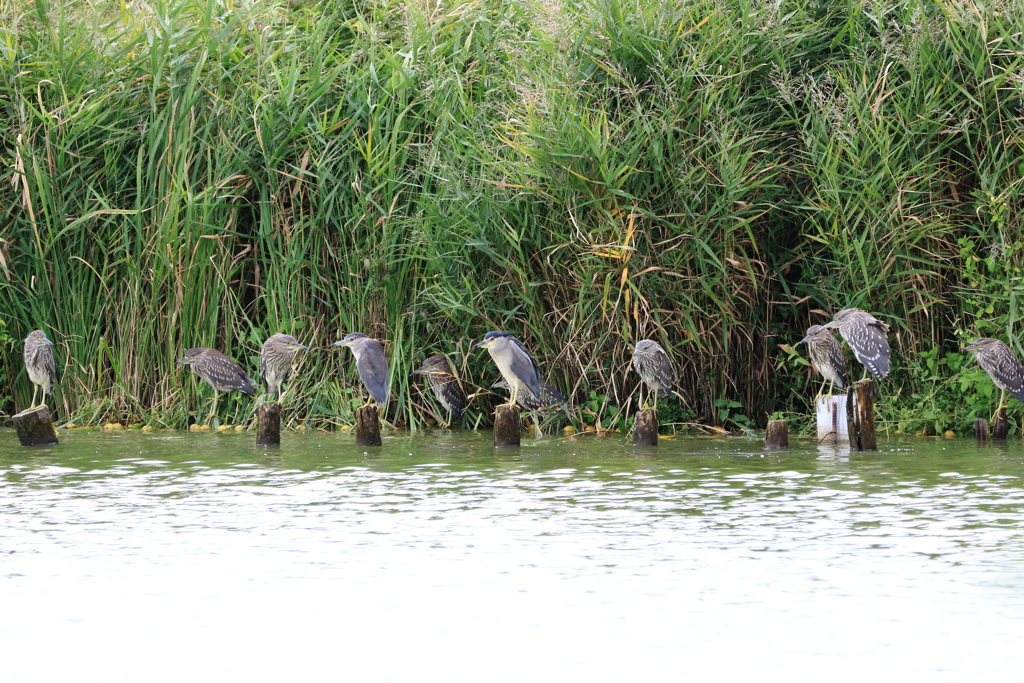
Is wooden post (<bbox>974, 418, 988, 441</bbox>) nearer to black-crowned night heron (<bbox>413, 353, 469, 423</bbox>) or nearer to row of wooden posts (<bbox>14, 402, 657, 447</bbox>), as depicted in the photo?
row of wooden posts (<bbox>14, 402, 657, 447</bbox>)

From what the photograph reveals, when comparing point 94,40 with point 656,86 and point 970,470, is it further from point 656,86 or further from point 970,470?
point 970,470

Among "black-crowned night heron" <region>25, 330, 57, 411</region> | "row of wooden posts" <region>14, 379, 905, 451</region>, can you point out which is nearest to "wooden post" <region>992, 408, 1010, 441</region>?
"row of wooden posts" <region>14, 379, 905, 451</region>

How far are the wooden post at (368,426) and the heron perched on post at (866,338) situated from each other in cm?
247

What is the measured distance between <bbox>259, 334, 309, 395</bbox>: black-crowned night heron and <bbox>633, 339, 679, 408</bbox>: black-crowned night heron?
212cm

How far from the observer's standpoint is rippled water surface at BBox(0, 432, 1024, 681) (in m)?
3.53

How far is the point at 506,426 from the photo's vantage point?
303 inches

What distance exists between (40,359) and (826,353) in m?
4.59

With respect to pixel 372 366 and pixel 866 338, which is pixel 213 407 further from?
pixel 866 338

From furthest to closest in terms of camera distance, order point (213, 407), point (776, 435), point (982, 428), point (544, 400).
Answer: point (213, 407)
point (544, 400)
point (982, 428)
point (776, 435)

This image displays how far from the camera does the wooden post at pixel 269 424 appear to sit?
7.98 meters

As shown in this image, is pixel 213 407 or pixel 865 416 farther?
pixel 213 407

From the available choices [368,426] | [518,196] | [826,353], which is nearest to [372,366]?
[368,426]

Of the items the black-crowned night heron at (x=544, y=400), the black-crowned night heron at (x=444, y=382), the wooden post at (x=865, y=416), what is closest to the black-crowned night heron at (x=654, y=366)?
the black-crowned night heron at (x=544, y=400)

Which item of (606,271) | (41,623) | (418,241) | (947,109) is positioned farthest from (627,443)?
(41,623)
